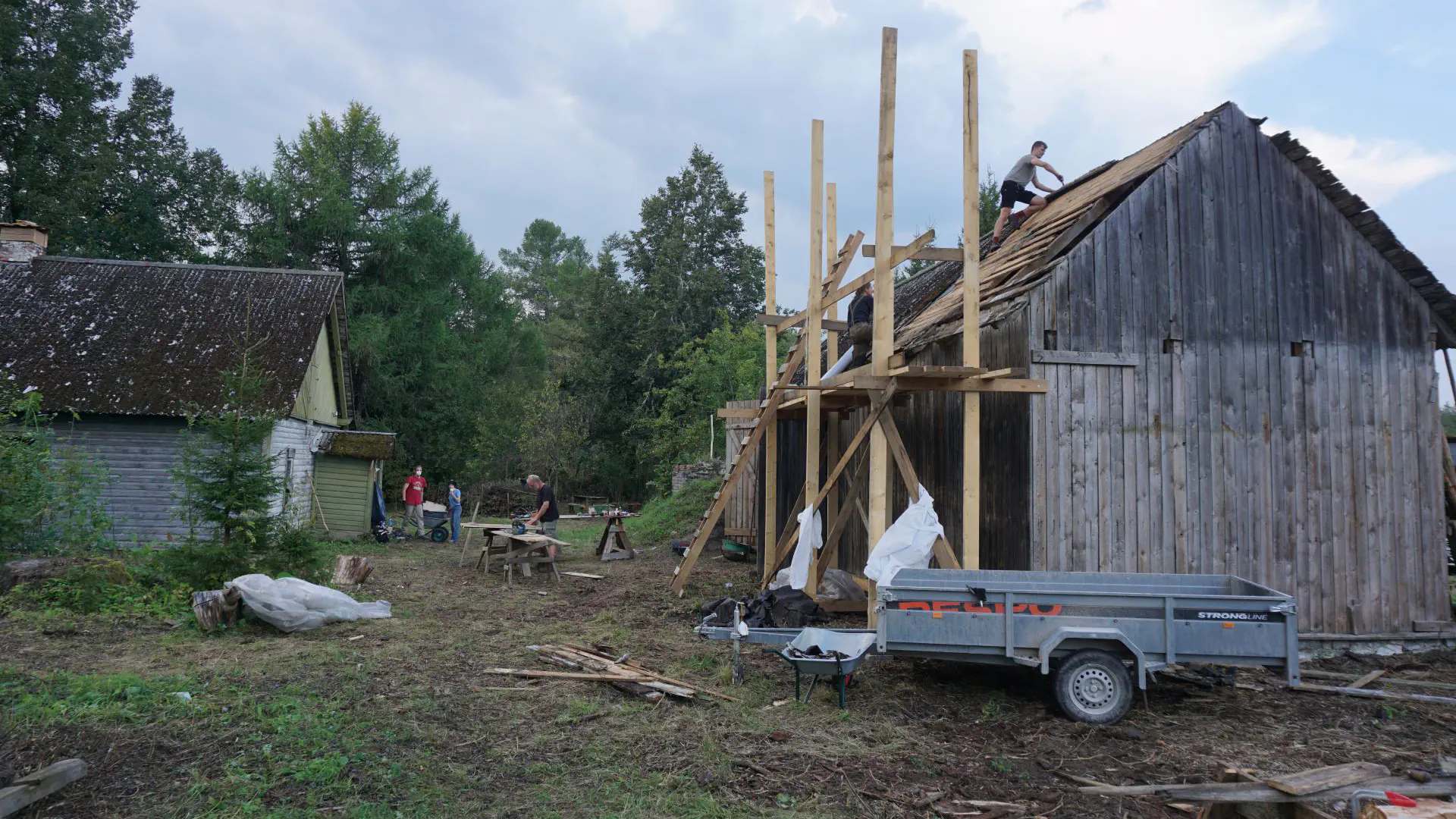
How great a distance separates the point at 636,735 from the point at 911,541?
313cm

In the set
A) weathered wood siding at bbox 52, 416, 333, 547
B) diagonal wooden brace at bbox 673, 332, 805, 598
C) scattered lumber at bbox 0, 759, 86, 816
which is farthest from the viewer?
weathered wood siding at bbox 52, 416, 333, 547

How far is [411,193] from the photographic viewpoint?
121 ft

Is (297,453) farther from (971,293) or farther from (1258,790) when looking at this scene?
(1258,790)

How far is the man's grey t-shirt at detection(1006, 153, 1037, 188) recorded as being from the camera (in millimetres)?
12688

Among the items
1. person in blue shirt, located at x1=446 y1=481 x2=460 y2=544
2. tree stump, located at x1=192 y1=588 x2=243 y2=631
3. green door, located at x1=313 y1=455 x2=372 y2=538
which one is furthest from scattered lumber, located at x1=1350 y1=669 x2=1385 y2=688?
green door, located at x1=313 y1=455 x2=372 y2=538

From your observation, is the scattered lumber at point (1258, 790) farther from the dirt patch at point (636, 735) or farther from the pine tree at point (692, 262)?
the pine tree at point (692, 262)

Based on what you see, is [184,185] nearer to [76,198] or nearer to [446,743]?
[76,198]

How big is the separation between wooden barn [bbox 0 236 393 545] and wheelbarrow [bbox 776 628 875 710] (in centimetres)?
1094

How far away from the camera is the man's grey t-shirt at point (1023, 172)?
1269 cm

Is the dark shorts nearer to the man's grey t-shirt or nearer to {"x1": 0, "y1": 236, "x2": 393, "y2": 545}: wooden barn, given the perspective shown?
the man's grey t-shirt

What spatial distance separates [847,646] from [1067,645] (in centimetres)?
167

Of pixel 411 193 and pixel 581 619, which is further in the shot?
pixel 411 193

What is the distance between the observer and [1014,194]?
13.0 meters

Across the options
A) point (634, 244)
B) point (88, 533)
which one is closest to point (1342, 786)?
point (88, 533)
